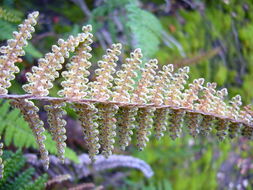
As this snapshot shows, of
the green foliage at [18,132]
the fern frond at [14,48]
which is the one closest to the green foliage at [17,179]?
the green foliage at [18,132]

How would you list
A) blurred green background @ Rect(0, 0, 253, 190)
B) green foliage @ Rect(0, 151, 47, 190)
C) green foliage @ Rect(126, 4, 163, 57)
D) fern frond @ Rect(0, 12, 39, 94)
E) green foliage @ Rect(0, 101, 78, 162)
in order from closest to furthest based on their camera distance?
fern frond @ Rect(0, 12, 39, 94) < green foliage @ Rect(0, 151, 47, 190) < green foliage @ Rect(0, 101, 78, 162) < green foliage @ Rect(126, 4, 163, 57) < blurred green background @ Rect(0, 0, 253, 190)

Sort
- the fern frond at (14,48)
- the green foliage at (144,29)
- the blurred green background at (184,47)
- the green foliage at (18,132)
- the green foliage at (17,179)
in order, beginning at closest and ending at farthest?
the fern frond at (14,48) → the green foliage at (17,179) → the green foliage at (18,132) → the green foliage at (144,29) → the blurred green background at (184,47)

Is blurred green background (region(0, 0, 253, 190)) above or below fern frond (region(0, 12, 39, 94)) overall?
above

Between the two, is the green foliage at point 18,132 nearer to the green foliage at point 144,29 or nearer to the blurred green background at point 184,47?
the blurred green background at point 184,47

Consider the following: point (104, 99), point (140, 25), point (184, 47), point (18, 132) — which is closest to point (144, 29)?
point (140, 25)

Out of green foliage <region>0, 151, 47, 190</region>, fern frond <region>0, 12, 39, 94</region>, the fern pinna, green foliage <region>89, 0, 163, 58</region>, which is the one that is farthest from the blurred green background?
fern frond <region>0, 12, 39, 94</region>

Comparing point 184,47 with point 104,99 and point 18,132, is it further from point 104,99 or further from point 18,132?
point 104,99

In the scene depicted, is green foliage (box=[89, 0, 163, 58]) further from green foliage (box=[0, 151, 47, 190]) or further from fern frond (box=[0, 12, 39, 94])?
fern frond (box=[0, 12, 39, 94])
